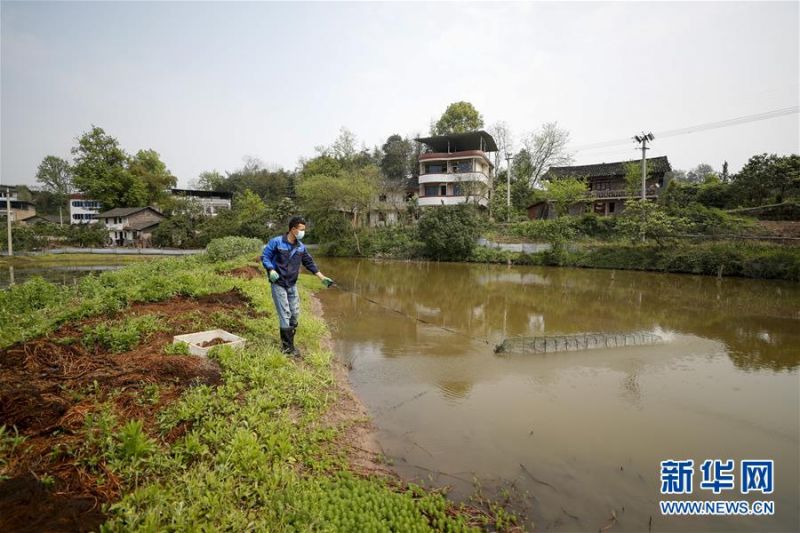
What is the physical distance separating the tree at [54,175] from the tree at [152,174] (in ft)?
98.2

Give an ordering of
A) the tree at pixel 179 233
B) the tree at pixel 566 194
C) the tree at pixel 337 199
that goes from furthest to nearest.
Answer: the tree at pixel 179 233 → the tree at pixel 566 194 → the tree at pixel 337 199

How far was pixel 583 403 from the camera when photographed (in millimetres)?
5816

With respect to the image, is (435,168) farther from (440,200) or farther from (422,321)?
(422,321)

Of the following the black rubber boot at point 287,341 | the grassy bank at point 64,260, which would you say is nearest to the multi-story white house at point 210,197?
the grassy bank at point 64,260

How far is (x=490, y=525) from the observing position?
132 inches

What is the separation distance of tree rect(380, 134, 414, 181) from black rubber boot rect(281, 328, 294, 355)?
1716 inches

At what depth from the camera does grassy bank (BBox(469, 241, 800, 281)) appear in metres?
18.8

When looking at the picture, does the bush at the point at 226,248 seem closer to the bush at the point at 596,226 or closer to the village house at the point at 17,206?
the bush at the point at 596,226

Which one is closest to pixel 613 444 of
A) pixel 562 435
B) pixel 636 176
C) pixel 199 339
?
pixel 562 435

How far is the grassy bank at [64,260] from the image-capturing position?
27781 mm

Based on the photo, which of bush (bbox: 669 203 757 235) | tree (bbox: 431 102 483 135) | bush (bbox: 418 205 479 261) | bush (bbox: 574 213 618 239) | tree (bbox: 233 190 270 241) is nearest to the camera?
bush (bbox: 669 203 757 235)

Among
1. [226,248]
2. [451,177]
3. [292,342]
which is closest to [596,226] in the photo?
[451,177]

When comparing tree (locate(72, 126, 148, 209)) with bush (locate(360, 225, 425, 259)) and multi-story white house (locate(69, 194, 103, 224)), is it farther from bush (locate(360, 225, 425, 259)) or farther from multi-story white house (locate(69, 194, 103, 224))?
bush (locate(360, 225, 425, 259))

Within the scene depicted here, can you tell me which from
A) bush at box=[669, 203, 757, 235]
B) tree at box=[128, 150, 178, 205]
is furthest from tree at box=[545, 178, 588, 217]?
tree at box=[128, 150, 178, 205]
